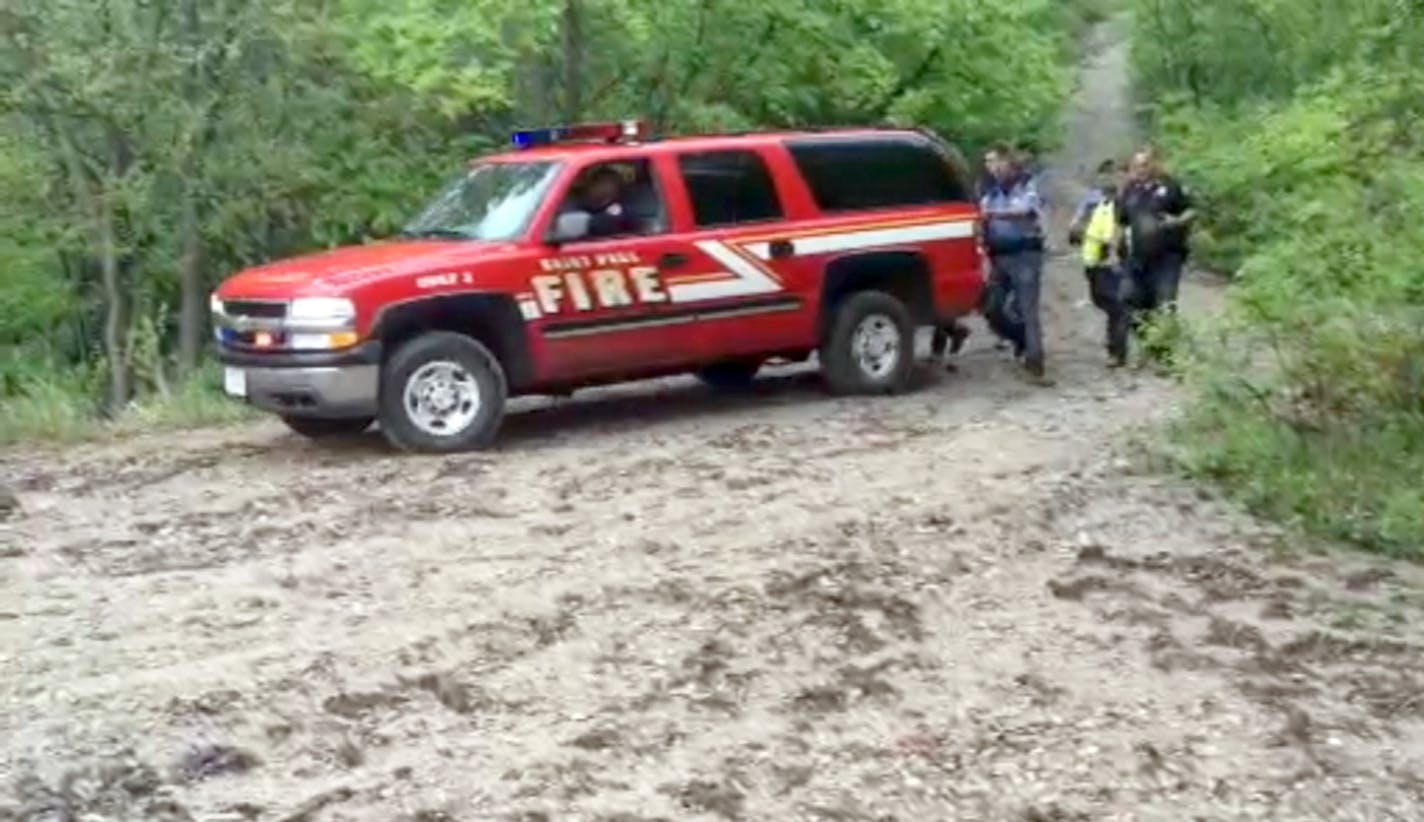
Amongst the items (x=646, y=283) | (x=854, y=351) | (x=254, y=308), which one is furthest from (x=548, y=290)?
(x=854, y=351)

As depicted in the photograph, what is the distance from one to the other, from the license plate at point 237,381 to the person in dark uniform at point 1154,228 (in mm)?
6323

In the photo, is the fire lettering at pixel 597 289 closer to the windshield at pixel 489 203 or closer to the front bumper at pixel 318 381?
the windshield at pixel 489 203

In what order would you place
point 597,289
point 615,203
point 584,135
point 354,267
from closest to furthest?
point 354,267, point 597,289, point 615,203, point 584,135

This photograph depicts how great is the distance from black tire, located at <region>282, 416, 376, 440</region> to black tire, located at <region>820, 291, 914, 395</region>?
10.6 ft

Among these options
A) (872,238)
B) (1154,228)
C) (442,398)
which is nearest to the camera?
(442,398)

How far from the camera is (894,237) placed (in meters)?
15.2

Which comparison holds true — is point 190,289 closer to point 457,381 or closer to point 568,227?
point 568,227

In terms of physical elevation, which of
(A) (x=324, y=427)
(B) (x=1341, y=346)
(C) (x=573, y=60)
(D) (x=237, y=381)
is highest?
(C) (x=573, y=60)

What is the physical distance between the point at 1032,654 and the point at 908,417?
19.3 feet

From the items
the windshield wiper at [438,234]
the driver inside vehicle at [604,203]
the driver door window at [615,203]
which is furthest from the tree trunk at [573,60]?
the windshield wiper at [438,234]

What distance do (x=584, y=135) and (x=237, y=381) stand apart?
9.73 feet

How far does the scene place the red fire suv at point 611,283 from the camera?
12.6 m

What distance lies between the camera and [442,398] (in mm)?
12805

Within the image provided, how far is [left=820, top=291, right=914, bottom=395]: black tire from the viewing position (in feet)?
49.5
